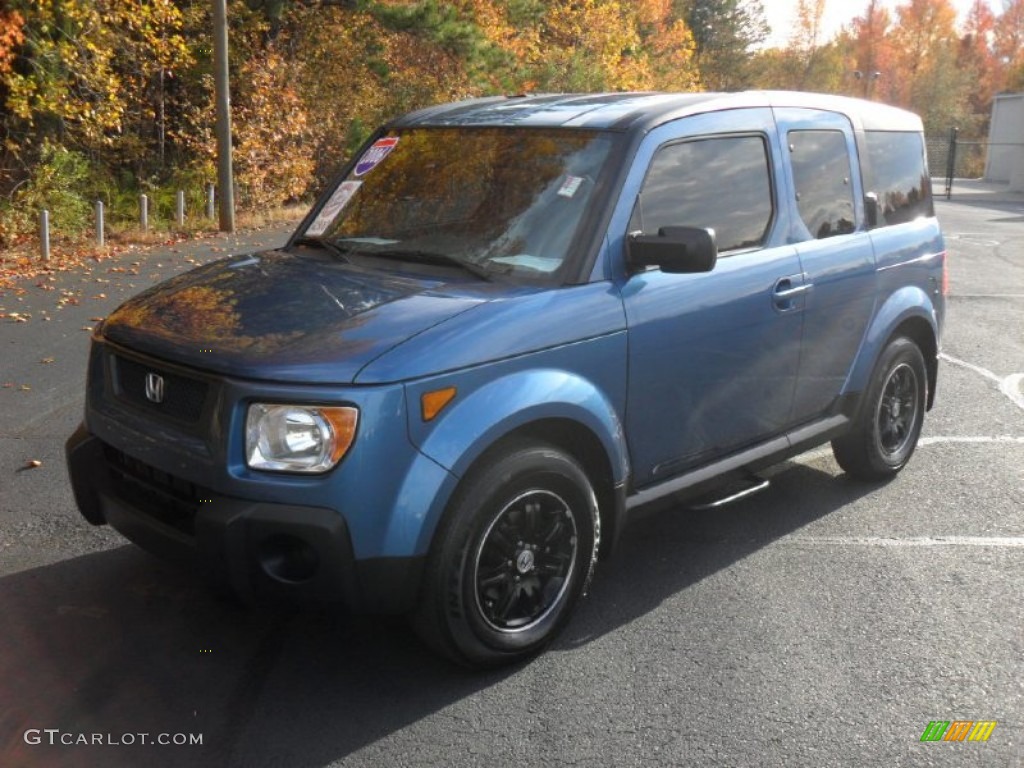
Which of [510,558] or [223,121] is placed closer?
[510,558]

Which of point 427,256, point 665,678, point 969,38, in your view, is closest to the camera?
point 665,678

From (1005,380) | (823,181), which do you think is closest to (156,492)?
(823,181)

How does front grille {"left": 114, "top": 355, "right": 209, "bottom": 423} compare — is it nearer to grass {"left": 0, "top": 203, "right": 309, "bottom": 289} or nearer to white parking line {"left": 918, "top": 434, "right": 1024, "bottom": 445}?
white parking line {"left": 918, "top": 434, "right": 1024, "bottom": 445}

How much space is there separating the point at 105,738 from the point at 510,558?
54.6 inches

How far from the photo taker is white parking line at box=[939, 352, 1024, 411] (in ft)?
27.0

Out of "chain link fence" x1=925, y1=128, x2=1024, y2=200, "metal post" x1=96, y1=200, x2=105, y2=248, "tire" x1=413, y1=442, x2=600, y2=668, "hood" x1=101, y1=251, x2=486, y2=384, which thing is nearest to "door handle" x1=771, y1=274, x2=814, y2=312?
"tire" x1=413, y1=442, x2=600, y2=668

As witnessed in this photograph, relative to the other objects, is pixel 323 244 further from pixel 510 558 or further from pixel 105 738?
pixel 105 738

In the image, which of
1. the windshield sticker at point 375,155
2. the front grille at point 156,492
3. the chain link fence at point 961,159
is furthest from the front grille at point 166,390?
the chain link fence at point 961,159

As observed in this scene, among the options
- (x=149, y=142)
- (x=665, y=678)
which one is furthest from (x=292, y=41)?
(x=665, y=678)

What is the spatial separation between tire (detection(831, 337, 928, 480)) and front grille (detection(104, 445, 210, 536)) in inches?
136

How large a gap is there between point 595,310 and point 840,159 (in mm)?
2134

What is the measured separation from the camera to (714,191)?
475 cm

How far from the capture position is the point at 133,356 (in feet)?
12.9

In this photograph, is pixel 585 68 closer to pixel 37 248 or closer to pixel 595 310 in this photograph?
pixel 37 248
